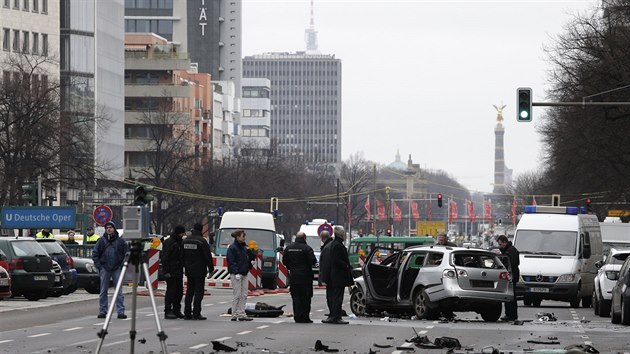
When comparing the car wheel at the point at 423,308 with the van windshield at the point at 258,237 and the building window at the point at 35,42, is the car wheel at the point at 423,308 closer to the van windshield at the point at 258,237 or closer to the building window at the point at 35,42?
the van windshield at the point at 258,237

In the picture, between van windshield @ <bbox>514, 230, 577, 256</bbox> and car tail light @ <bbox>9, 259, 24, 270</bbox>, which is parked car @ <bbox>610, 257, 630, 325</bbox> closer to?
van windshield @ <bbox>514, 230, 577, 256</bbox>

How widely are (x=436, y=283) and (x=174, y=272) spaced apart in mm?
4982

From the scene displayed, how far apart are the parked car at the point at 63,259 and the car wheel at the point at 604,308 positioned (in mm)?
13521

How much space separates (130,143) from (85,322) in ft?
376

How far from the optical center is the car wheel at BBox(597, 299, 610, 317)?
37.2 m

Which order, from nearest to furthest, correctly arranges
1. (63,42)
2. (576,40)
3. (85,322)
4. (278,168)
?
(85,322) < (576,40) < (63,42) < (278,168)

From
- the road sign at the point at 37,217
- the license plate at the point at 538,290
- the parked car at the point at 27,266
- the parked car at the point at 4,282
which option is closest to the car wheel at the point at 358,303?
the parked car at the point at 4,282

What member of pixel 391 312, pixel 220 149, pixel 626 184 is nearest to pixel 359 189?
pixel 220 149

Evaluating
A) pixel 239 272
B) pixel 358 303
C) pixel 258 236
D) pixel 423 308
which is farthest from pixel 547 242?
pixel 258 236

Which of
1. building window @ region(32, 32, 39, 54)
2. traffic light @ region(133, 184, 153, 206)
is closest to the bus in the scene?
traffic light @ region(133, 184, 153, 206)

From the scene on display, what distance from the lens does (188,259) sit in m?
31.9

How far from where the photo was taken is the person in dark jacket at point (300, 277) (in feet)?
103

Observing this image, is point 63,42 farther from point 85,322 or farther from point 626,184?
point 85,322

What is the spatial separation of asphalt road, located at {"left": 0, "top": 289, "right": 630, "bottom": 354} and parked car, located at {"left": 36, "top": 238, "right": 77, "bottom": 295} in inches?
240
